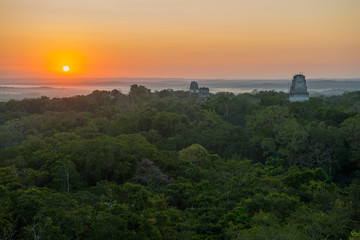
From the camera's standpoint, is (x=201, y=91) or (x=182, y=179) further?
(x=201, y=91)

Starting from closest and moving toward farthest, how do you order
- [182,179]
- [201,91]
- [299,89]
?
[182,179]
[299,89]
[201,91]

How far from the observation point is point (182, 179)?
22469 mm

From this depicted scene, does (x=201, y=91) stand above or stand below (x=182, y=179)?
above

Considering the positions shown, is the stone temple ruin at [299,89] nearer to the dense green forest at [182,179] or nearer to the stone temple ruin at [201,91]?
the dense green forest at [182,179]

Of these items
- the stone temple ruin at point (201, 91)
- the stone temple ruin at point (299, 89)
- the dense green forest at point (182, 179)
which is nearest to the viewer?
the dense green forest at point (182, 179)

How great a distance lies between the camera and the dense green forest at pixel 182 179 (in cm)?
1338

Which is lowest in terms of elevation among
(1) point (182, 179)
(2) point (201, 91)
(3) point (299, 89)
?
(1) point (182, 179)

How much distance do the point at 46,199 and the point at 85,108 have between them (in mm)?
36348

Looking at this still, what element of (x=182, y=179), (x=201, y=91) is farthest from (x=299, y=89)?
(x=182, y=179)

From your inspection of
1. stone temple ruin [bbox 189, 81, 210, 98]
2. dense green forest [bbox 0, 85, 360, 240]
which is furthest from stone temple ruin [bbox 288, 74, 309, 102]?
stone temple ruin [bbox 189, 81, 210, 98]

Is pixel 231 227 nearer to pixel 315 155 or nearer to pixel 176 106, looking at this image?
pixel 315 155

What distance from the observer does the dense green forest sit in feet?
43.9

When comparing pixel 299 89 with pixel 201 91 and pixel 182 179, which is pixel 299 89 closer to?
pixel 201 91

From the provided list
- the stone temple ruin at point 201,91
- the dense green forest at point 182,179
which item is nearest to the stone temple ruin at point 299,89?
the dense green forest at point 182,179
